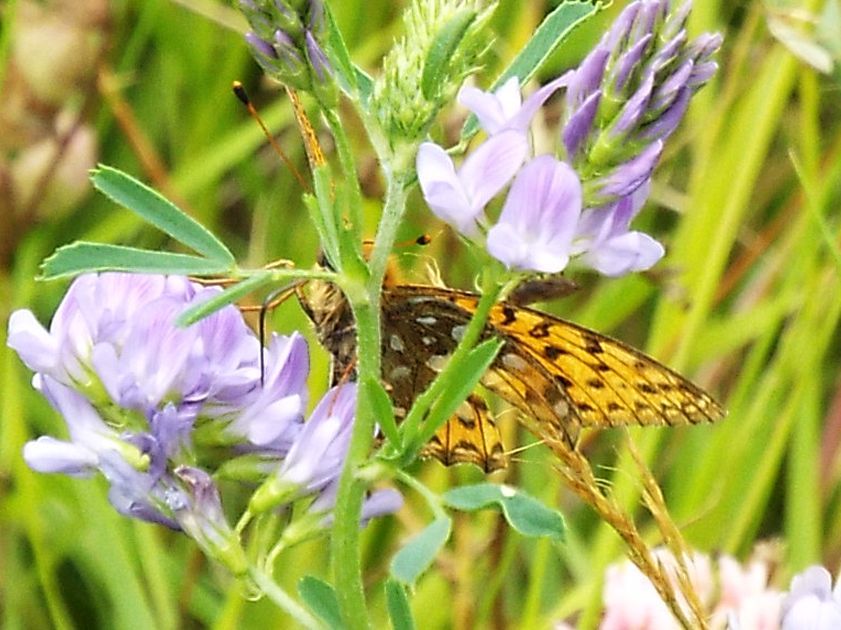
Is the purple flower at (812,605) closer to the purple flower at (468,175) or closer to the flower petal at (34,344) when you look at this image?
the purple flower at (468,175)

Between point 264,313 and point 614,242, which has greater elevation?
point 614,242

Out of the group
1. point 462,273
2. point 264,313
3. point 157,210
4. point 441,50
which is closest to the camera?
point 441,50

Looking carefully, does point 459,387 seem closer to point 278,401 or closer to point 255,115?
point 278,401

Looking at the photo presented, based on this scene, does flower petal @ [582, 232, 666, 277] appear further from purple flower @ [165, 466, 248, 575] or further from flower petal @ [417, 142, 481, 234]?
purple flower @ [165, 466, 248, 575]

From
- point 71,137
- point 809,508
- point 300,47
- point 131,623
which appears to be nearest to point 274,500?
point 300,47

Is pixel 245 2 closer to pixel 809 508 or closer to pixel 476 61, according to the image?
pixel 476 61

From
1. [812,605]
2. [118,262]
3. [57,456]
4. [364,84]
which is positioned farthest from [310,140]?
[812,605]

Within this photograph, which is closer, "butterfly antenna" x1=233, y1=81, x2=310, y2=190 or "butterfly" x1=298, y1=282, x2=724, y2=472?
"butterfly antenna" x1=233, y1=81, x2=310, y2=190

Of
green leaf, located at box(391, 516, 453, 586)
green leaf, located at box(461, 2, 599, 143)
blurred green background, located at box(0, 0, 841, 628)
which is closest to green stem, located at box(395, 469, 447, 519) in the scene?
green leaf, located at box(391, 516, 453, 586)
